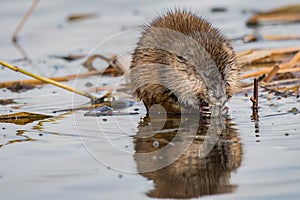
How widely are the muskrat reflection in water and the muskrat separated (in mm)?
251

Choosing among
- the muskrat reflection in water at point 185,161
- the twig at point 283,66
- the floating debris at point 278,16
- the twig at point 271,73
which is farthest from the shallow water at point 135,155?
the floating debris at point 278,16

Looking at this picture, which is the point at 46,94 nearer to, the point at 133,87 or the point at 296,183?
the point at 133,87

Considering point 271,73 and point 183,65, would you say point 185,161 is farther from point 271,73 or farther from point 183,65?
point 271,73

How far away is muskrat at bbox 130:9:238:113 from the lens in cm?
615

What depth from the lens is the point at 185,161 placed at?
5.10m

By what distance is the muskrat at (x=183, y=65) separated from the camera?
6.15 metres

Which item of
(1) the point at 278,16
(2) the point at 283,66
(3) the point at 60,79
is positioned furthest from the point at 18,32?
(2) the point at 283,66

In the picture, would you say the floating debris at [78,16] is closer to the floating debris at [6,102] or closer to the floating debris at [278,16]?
the floating debris at [278,16]

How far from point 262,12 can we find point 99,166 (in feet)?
24.5

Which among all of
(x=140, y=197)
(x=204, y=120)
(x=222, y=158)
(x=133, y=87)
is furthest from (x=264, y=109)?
(x=140, y=197)

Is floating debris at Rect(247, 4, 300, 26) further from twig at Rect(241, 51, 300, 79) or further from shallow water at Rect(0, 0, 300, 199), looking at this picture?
shallow water at Rect(0, 0, 300, 199)

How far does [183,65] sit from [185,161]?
4.59ft

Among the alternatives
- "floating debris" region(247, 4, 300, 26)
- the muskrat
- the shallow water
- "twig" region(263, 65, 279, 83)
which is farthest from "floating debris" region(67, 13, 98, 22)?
the muskrat

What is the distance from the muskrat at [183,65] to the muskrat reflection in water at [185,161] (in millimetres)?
251
